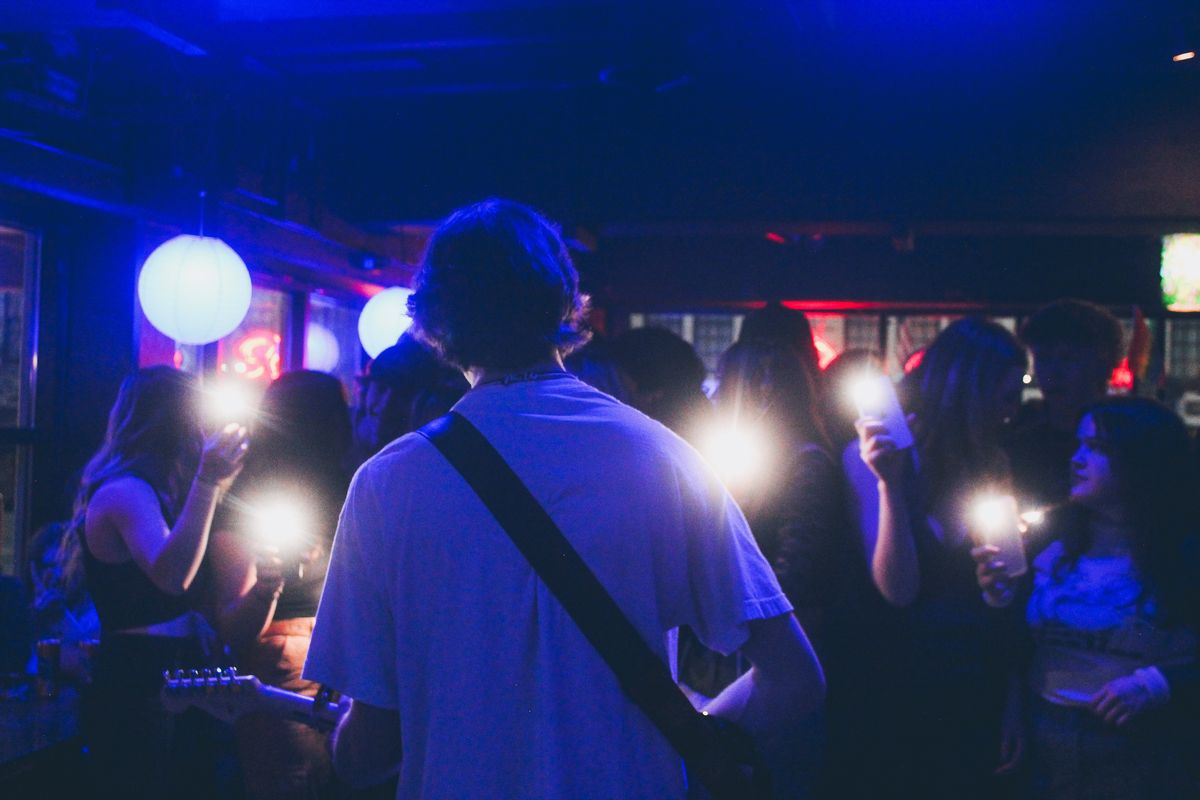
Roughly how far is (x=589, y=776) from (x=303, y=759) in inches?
60.1

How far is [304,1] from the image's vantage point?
418cm

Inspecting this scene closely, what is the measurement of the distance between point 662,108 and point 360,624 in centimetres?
460

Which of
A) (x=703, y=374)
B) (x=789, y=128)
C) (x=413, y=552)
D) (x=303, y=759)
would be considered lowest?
(x=303, y=759)

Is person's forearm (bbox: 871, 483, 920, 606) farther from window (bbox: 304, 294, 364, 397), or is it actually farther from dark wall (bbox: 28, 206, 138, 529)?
window (bbox: 304, 294, 364, 397)

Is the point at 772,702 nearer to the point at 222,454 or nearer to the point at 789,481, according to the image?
the point at 789,481

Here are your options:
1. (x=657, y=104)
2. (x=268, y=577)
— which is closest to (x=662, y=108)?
(x=657, y=104)

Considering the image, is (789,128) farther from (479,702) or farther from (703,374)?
(479,702)

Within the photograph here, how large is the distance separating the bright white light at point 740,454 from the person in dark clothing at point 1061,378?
1.02 m

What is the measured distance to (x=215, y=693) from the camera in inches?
89.0

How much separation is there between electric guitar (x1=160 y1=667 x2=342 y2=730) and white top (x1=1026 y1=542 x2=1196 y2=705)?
1780 millimetres

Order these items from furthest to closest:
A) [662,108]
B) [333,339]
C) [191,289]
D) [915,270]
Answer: [915,270] → [333,339] → [662,108] → [191,289]

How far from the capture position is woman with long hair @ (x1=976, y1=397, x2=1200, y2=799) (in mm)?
2459

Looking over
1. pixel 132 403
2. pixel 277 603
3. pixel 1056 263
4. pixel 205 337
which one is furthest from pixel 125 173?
pixel 1056 263

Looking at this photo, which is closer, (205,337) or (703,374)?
(703,374)
